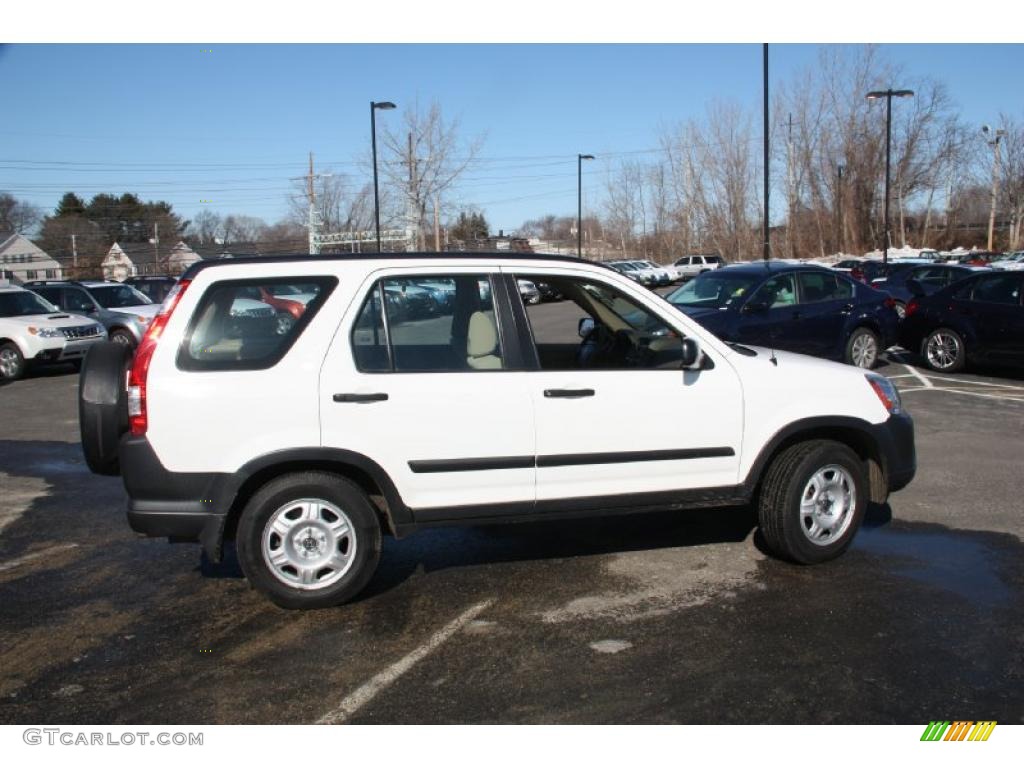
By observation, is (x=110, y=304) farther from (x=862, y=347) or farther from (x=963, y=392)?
(x=963, y=392)

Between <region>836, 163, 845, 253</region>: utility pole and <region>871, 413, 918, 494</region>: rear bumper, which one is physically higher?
<region>836, 163, 845, 253</region>: utility pole

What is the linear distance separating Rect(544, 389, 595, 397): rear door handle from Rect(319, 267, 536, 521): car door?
120 millimetres

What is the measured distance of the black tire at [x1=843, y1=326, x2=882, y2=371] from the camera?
1310cm

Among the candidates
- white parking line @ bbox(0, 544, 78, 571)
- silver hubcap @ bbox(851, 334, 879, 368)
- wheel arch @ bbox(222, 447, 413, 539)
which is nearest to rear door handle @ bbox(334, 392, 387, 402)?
wheel arch @ bbox(222, 447, 413, 539)

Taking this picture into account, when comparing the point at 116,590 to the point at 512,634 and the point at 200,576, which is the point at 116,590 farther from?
the point at 512,634

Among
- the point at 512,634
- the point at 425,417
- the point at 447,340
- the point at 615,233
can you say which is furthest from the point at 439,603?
the point at 615,233

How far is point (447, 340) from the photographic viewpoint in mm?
4984

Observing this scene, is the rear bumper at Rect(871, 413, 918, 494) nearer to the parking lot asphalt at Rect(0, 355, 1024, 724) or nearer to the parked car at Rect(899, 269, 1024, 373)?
the parking lot asphalt at Rect(0, 355, 1024, 724)

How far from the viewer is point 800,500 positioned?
5145mm

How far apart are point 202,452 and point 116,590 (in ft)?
4.17

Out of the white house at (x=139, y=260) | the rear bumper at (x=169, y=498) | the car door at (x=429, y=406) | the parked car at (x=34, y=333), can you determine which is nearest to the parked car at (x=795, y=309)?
the car door at (x=429, y=406)

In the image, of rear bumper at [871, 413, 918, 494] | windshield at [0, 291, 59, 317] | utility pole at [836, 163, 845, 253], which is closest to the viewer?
rear bumper at [871, 413, 918, 494]

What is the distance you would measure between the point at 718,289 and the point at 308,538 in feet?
30.7

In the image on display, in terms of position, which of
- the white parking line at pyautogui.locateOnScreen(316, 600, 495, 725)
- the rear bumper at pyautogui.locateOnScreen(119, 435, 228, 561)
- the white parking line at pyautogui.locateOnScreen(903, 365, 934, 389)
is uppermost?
the rear bumper at pyautogui.locateOnScreen(119, 435, 228, 561)
